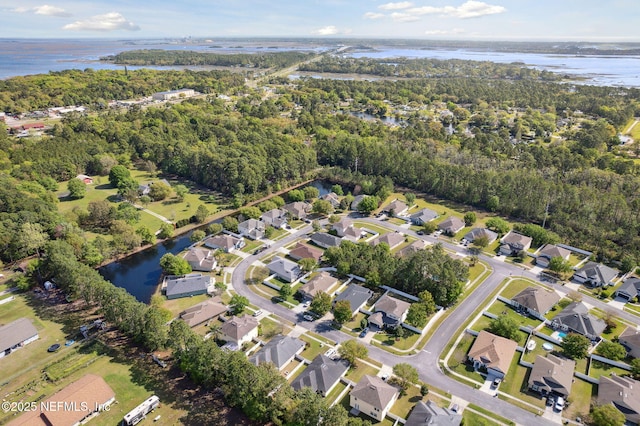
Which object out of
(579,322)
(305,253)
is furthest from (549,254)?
(305,253)

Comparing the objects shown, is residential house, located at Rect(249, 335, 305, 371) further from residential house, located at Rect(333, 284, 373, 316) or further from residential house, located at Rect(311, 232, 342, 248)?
residential house, located at Rect(311, 232, 342, 248)

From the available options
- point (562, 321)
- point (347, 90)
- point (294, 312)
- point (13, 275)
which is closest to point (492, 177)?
point (562, 321)

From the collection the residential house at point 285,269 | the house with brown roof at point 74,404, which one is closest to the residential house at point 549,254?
the residential house at point 285,269

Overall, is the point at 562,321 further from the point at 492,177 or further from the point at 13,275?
the point at 13,275

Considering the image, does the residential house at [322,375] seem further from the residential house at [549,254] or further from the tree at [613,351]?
the residential house at [549,254]

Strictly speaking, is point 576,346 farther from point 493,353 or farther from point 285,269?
point 285,269

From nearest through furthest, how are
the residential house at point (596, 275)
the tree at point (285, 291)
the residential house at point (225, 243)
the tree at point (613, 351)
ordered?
the tree at point (613, 351) → the tree at point (285, 291) → the residential house at point (596, 275) → the residential house at point (225, 243)
